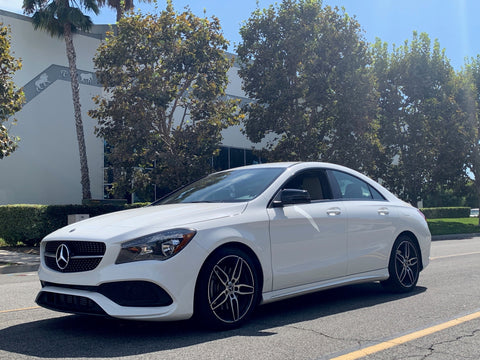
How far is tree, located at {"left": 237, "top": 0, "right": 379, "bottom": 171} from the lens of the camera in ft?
72.1

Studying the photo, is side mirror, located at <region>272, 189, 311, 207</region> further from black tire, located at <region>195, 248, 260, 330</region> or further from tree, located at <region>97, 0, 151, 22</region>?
tree, located at <region>97, 0, 151, 22</region>

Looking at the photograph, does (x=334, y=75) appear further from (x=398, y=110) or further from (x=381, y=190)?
(x=381, y=190)

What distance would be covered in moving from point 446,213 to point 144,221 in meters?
42.5

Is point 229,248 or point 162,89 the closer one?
point 229,248

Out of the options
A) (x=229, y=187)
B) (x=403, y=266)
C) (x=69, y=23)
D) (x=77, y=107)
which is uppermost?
(x=69, y=23)

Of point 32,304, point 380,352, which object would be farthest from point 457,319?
point 32,304

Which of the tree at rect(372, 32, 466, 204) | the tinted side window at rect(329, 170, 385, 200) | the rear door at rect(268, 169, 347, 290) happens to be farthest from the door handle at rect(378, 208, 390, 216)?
the tree at rect(372, 32, 466, 204)

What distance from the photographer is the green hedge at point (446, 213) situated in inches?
1644

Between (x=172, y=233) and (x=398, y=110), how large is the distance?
2642cm

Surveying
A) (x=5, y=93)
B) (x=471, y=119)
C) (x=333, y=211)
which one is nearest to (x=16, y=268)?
(x=5, y=93)

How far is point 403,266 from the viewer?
706 cm

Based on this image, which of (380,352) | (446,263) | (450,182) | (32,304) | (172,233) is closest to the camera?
(380,352)

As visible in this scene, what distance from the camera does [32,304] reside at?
673cm

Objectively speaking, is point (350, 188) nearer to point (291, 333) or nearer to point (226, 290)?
point (291, 333)
